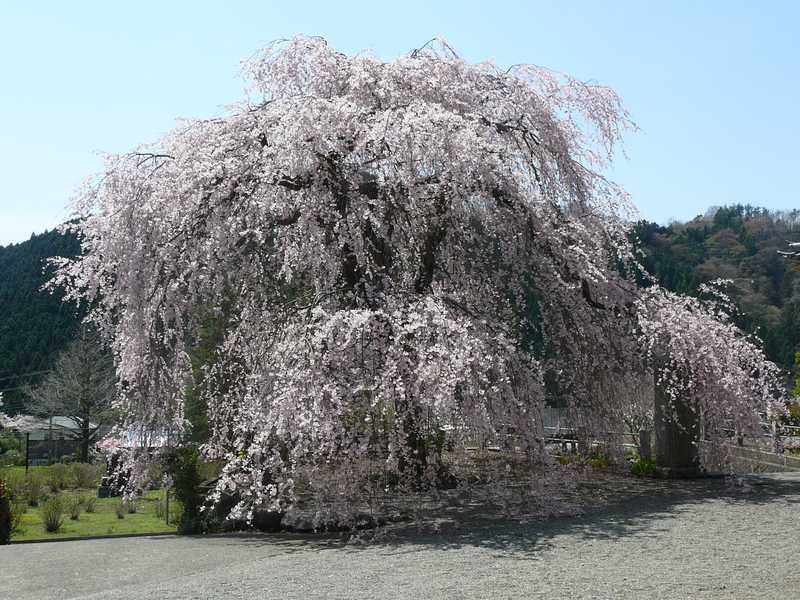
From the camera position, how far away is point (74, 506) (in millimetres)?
15094

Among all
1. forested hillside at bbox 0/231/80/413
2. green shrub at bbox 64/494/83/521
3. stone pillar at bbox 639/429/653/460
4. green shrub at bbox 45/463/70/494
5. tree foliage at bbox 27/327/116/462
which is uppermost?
forested hillside at bbox 0/231/80/413

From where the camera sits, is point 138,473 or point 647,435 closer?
point 138,473

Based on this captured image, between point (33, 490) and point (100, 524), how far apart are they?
13.3 feet

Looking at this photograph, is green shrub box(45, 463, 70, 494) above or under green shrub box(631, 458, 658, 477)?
under

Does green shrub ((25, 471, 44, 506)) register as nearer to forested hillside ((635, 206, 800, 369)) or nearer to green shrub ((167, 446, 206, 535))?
green shrub ((167, 446, 206, 535))

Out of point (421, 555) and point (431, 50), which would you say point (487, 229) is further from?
point (421, 555)

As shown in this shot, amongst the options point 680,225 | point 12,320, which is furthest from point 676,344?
point 680,225

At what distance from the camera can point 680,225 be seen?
2160 inches

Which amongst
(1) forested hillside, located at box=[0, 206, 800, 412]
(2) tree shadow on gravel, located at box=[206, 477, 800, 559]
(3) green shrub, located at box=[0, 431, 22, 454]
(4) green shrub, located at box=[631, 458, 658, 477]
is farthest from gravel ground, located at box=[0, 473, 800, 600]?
(1) forested hillside, located at box=[0, 206, 800, 412]

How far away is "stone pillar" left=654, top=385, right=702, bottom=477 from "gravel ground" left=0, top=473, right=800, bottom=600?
1.62 meters

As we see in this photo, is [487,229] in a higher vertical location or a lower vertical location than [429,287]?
higher

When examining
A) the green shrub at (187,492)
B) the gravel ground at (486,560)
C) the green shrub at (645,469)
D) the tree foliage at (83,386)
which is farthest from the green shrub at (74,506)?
the tree foliage at (83,386)

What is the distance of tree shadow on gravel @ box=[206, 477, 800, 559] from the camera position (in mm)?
8291

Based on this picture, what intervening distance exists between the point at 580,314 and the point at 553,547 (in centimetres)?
478
